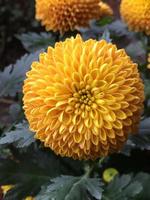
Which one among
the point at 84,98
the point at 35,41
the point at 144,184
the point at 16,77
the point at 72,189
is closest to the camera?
the point at 84,98

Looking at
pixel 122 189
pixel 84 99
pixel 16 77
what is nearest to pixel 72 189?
pixel 122 189

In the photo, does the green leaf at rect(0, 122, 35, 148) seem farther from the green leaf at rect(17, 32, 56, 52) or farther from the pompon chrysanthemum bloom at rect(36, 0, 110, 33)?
the green leaf at rect(17, 32, 56, 52)

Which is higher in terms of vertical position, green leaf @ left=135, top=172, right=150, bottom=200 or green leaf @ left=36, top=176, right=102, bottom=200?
green leaf @ left=36, top=176, right=102, bottom=200

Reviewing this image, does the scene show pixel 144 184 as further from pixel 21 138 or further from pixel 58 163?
pixel 21 138

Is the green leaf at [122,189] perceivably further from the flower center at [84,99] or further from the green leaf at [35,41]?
the green leaf at [35,41]

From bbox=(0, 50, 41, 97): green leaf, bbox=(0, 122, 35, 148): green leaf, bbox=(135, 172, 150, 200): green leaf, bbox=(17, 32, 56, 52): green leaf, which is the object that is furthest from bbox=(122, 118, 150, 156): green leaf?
bbox=(17, 32, 56, 52): green leaf

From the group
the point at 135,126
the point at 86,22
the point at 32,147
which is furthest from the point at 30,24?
the point at 135,126
